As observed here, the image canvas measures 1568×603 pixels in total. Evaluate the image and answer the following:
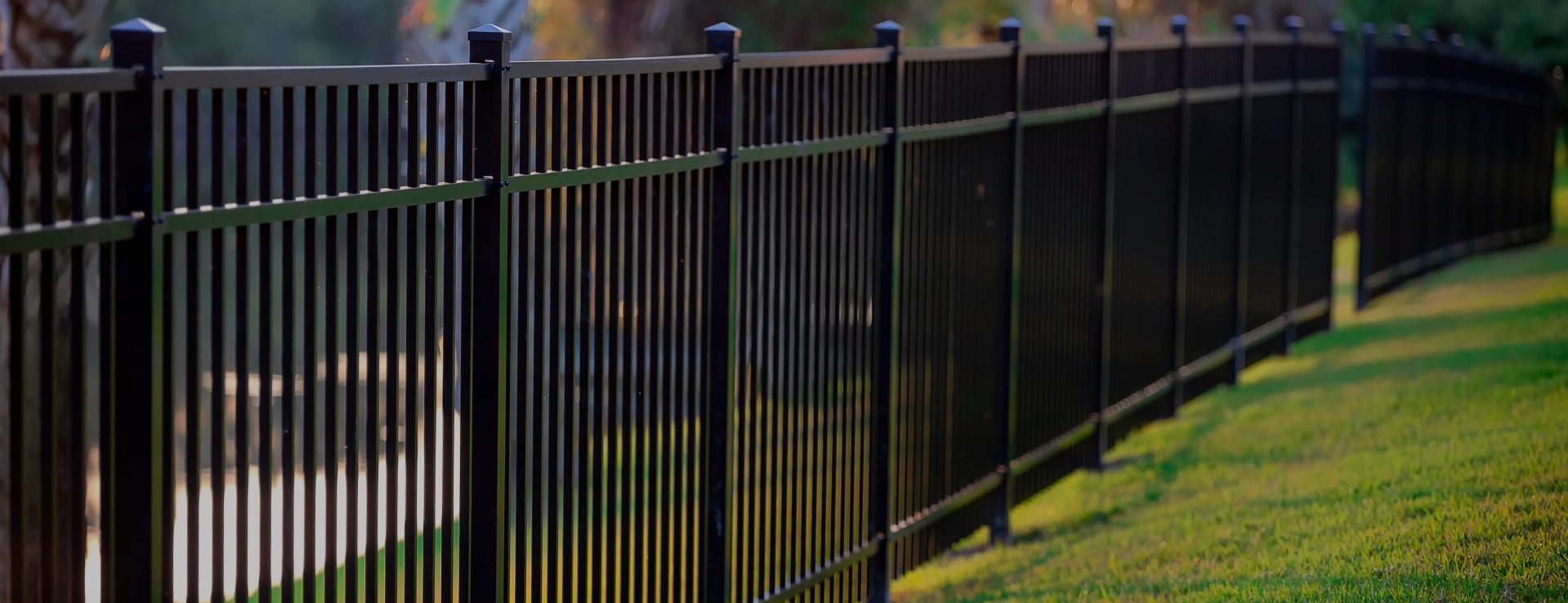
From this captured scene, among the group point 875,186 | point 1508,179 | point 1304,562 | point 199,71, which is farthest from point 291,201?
point 1508,179

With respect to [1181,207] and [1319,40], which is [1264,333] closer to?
[1319,40]

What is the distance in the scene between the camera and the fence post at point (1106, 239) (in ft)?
27.5

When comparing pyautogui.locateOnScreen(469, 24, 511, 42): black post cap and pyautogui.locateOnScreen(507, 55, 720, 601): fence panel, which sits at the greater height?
pyautogui.locateOnScreen(469, 24, 511, 42): black post cap

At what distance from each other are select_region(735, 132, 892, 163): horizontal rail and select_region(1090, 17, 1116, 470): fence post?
260 cm

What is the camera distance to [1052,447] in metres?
8.21

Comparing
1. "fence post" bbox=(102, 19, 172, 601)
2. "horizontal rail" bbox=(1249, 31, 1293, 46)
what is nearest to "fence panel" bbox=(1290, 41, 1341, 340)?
"horizontal rail" bbox=(1249, 31, 1293, 46)

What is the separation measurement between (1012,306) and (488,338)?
12.7ft

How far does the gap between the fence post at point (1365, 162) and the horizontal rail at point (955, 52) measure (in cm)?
753

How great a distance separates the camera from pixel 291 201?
3.23 meters

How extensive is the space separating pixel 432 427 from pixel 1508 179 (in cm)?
1694

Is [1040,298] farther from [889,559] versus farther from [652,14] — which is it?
[652,14]

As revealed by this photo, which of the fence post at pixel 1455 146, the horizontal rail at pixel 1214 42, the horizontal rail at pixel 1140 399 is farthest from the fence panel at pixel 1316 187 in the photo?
the fence post at pixel 1455 146

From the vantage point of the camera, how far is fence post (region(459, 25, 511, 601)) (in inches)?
153

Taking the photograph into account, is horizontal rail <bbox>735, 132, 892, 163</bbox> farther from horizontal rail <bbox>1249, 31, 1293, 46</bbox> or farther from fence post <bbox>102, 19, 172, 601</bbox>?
horizontal rail <bbox>1249, 31, 1293, 46</bbox>
